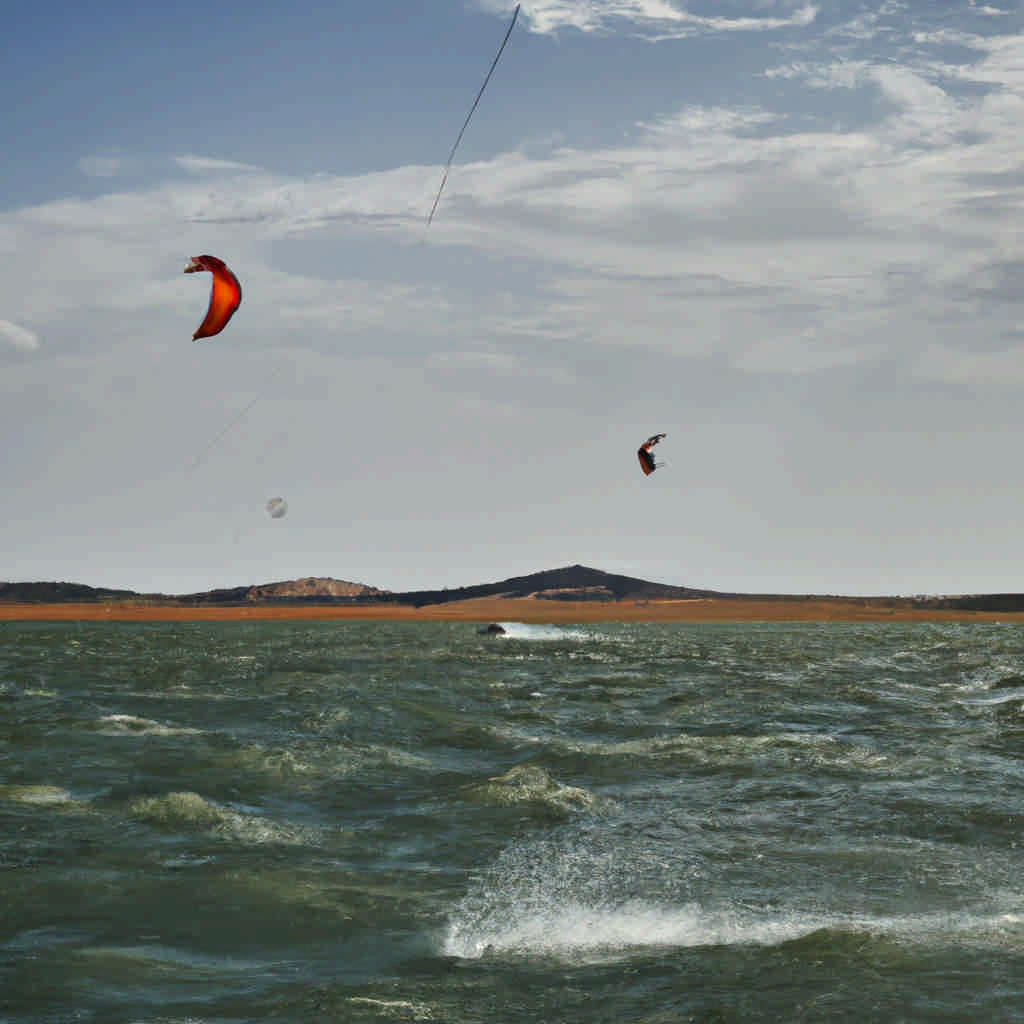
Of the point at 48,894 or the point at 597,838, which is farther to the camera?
the point at 597,838

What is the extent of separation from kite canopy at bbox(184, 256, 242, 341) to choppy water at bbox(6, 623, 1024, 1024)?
7082 millimetres

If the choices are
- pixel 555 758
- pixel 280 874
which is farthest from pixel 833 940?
pixel 555 758

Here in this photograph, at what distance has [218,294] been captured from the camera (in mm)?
18984

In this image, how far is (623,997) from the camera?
277 inches

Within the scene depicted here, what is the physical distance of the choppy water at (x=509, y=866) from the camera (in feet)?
23.5

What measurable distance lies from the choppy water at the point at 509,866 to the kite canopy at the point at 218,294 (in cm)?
708

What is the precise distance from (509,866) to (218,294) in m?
11.9

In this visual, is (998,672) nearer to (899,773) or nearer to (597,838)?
(899,773)

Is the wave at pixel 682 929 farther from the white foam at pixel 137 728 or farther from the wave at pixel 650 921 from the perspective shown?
the white foam at pixel 137 728

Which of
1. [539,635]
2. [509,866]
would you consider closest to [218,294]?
[509,866]

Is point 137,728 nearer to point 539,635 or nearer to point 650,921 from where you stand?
point 650,921

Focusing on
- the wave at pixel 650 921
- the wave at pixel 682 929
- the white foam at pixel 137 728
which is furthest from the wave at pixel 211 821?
the white foam at pixel 137 728

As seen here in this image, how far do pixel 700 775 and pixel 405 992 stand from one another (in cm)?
968

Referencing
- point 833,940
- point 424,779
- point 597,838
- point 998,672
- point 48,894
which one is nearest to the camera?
point 833,940
